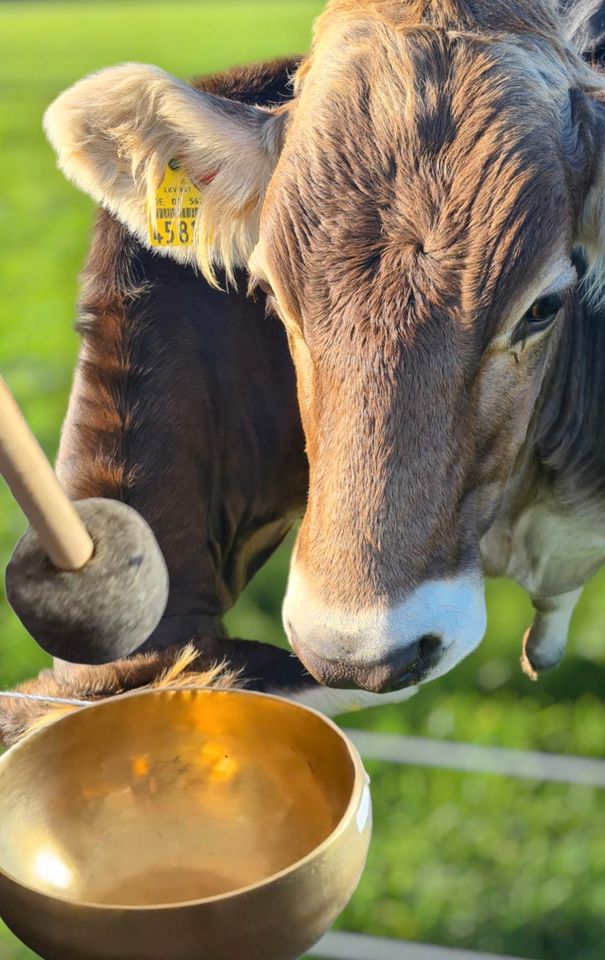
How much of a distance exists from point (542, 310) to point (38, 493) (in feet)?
2.39

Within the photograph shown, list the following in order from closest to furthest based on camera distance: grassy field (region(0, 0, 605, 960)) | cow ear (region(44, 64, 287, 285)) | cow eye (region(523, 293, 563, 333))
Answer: cow eye (region(523, 293, 563, 333)), cow ear (region(44, 64, 287, 285)), grassy field (region(0, 0, 605, 960))

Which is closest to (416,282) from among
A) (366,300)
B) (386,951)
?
(366,300)

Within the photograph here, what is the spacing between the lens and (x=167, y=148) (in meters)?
1.75

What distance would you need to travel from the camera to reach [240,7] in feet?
72.1

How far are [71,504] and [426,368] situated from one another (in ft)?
1.58

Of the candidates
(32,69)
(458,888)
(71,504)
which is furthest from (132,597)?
(32,69)

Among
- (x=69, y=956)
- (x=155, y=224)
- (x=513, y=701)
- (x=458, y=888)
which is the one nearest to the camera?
(x=69, y=956)

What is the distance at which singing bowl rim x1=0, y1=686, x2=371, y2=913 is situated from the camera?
103 centimetres

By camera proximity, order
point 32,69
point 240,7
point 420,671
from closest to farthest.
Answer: point 420,671
point 32,69
point 240,7

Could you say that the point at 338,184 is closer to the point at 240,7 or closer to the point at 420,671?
the point at 420,671

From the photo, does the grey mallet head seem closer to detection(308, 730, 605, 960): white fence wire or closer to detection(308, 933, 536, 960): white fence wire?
detection(308, 933, 536, 960): white fence wire

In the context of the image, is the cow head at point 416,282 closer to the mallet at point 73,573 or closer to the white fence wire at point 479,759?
the mallet at point 73,573

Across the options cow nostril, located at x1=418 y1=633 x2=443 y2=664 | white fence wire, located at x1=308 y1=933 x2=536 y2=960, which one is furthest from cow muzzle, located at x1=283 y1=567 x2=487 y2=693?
white fence wire, located at x1=308 y1=933 x2=536 y2=960

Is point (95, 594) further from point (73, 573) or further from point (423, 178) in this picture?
point (423, 178)
